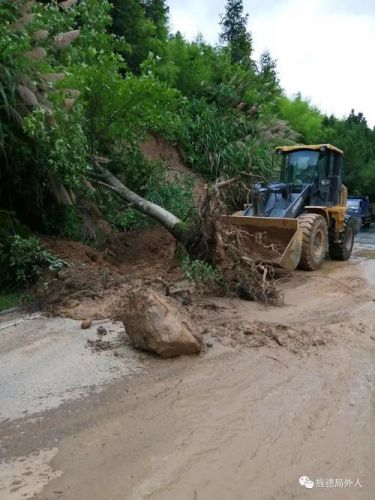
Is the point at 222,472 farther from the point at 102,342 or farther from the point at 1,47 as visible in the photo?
the point at 1,47

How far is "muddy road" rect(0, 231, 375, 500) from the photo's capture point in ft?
9.92

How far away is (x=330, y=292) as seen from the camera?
8.04m

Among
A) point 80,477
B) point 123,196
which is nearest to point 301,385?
point 80,477

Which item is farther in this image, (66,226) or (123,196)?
(123,196)

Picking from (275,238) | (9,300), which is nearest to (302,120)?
(275,238)

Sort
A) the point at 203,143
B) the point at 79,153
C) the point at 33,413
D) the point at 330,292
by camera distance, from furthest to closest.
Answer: the point at 203,143, the point at 330,292, the point at 79,153, the point at 33,413

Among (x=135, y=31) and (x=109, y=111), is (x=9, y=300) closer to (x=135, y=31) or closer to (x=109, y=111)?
(x=109, y=111)

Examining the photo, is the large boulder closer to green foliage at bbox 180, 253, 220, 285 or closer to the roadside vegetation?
green foliage at bbox 180, 253, 220, 285

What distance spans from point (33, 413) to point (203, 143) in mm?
12855

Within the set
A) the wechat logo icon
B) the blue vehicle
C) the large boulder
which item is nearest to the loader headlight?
the large boulder

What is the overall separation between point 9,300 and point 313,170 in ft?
24.0

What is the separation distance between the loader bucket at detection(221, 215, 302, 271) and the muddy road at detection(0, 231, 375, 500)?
2.38m

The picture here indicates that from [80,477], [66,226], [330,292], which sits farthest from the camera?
[66,226]

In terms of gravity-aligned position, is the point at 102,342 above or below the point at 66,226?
below
